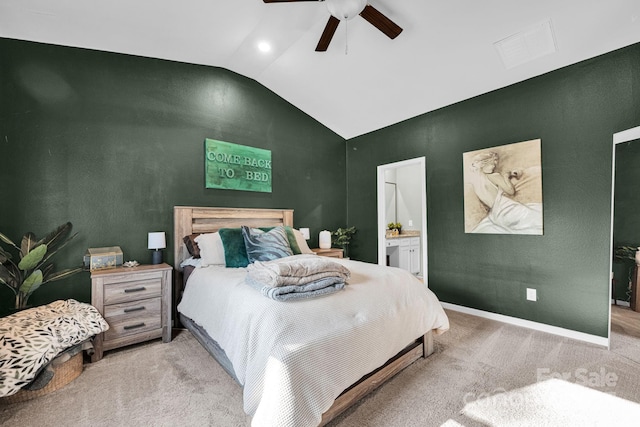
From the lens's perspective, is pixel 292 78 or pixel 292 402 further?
pixel 292 78

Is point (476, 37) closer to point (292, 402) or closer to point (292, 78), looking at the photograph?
point (292, 78)

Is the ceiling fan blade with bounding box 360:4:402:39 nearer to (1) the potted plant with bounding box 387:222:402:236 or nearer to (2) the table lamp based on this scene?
(2) the table lamp

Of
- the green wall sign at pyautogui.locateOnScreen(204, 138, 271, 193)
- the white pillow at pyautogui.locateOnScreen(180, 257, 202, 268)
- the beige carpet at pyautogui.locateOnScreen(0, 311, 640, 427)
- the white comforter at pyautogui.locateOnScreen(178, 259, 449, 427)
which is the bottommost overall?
the beige carpet at pyautogui.locateOnScreen(0, 311, 640, 427)

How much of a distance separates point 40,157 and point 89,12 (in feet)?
4.38

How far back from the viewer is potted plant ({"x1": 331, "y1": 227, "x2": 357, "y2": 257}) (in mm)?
4586

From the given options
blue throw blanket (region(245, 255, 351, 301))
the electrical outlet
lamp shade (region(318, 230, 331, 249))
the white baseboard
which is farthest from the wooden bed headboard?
the electrical outlet

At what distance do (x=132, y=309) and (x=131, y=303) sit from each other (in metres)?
0.05

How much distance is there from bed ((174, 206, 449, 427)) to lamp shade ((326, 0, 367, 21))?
1.99 metres

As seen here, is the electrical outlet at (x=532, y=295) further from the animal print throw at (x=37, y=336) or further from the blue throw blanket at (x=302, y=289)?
the animal print throw at (x=37, y=336)

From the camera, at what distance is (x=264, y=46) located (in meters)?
3.01

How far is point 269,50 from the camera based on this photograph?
3092mm

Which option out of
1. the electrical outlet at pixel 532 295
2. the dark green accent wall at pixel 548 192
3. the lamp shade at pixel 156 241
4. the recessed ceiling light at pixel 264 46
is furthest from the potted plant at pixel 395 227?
the lamp shade at pixel 156 241

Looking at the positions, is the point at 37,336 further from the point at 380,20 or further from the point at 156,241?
the point at 380,20

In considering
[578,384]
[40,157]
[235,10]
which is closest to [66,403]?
[40,157]
